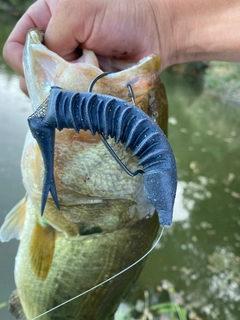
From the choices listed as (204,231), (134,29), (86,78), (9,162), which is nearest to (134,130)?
(86,78)

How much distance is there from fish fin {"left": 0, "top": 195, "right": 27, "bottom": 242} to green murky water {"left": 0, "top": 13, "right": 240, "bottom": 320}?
1.67 meters

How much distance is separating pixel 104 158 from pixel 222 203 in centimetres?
573

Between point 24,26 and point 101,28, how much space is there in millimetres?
416

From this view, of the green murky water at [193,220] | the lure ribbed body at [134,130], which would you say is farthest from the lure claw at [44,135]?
the green murky water at [193,220]

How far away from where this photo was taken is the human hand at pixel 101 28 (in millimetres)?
1278

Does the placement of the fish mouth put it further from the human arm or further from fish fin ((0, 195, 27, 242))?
Result: fish fin ((0, 195, 27, 242))

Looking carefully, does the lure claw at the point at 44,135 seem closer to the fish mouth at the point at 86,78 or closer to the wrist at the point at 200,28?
the fish mouth at the point at 86,78

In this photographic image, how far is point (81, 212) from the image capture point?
4.45 ft

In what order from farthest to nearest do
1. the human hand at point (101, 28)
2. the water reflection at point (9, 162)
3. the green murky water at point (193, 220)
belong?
1. the green murky water at point (193, 220)
2. the water reflection at point (9, 162)
3. the human hand at point (101, 28)

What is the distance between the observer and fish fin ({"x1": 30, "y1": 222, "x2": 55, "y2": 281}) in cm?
147

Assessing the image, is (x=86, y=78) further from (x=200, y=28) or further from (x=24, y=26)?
(x=200, y=28)

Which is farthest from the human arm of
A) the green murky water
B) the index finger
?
the green murky water

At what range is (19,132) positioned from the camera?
591cm

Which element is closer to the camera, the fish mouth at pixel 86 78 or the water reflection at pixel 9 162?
the fish mouth at pixel 86 78
